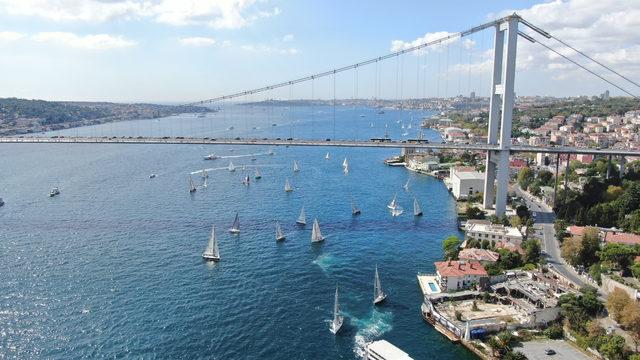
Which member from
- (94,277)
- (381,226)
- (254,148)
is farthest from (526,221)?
(254,148)

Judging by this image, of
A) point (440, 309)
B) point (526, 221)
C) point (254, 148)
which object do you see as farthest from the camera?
point (254, 148)

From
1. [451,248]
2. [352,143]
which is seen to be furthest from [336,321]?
[352,143]

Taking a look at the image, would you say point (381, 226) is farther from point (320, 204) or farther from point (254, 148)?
point (254, 148)

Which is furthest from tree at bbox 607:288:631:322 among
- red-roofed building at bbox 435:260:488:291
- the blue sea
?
the blue sea

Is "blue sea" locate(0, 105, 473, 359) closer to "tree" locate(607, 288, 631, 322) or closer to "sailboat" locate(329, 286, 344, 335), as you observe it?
"sailboat" locate(329, 286, 344, 335)

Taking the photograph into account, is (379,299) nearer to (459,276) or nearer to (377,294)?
(377,294)

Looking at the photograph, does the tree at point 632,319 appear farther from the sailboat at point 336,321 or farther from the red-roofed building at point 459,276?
the sailboat at point 336,321

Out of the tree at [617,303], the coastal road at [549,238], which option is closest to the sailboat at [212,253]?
the coastal road at [549,238]
